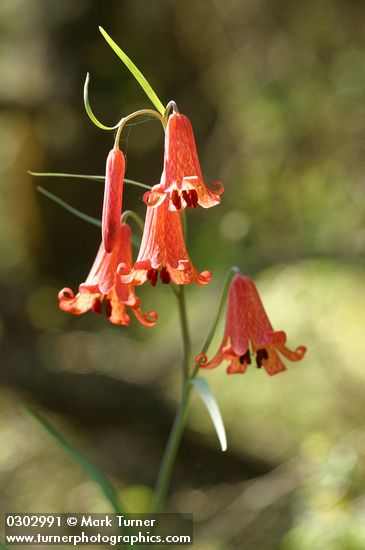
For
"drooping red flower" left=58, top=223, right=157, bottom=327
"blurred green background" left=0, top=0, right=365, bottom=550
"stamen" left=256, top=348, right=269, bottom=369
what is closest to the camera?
"drooping red flower" left=58, top=223, right=157, bottom=327

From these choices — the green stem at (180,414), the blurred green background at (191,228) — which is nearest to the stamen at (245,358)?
the green stem at (180,414)

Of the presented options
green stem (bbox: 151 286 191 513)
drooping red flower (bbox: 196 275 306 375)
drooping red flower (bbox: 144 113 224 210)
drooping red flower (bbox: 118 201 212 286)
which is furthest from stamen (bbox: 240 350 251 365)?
drooping red flower (bbox: 144 113 224 210)

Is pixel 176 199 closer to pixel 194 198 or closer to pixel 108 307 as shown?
pixel 194 198

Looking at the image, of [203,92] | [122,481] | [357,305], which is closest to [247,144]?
[203,92]

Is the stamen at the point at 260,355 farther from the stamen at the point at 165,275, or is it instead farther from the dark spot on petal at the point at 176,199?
the dark spot on petal at the point at 176,199

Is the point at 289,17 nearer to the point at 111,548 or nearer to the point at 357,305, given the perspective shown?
the point at 357,305

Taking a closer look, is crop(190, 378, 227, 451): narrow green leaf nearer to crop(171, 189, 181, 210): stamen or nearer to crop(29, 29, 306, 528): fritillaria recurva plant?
crop(29, 29, 306, 528): fritillaria recurva plant

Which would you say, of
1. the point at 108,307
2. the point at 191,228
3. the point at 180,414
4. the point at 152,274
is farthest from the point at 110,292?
the point at 191,228
